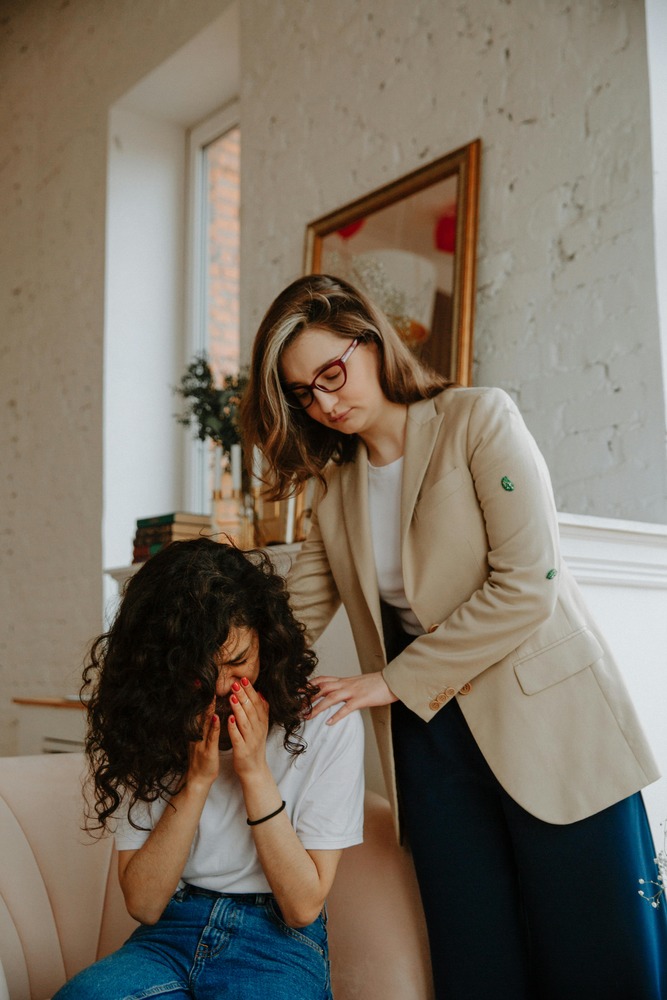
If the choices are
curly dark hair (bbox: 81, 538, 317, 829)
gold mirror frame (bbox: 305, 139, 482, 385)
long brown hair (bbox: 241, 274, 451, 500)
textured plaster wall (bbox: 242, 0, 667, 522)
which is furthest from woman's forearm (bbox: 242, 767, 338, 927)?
gold mirror frame (bbox: 305, 139, 482, 385)

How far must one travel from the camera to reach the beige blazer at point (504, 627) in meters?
1.43

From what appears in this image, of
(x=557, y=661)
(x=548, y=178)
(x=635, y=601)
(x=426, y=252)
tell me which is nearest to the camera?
(x=557, y=661)

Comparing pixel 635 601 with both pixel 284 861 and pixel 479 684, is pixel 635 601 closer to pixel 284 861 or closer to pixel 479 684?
pixel 479 684

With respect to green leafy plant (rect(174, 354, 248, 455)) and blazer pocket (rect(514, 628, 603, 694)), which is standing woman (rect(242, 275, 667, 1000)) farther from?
green leafy plant (rect(174, 354, 248, 455))

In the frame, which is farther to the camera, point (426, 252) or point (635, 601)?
point (426, 252)

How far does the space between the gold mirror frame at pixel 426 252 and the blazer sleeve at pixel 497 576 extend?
1105 millimetres

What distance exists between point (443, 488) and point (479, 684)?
0.32 meters

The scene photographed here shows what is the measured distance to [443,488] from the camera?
154 cm

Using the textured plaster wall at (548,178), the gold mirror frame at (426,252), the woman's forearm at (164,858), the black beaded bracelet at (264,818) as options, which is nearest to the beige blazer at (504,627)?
the black beaded bracelet at (264,818)

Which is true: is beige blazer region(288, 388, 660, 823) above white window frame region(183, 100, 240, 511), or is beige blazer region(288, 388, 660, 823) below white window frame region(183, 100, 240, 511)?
below

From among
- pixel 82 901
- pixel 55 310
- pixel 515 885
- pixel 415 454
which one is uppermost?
pixel 55 310

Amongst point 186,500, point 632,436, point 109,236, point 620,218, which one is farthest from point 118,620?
point 109,236

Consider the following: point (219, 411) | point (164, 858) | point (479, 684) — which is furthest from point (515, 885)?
point (219, 411)

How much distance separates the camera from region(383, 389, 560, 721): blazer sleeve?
1.43 m
